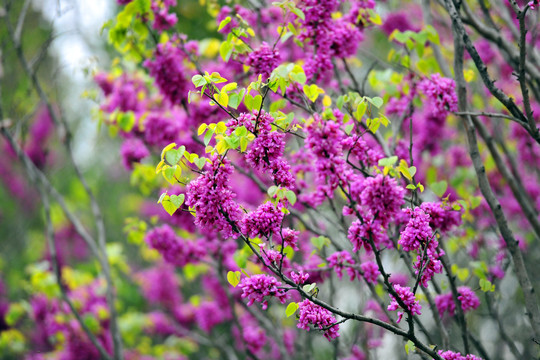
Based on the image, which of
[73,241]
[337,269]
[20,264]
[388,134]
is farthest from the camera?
[73,241]

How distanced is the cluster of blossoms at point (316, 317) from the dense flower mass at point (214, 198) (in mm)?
459

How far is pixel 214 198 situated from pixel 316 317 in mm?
659

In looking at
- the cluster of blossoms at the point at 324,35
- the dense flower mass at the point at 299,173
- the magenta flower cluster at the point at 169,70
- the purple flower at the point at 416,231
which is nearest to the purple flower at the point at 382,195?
the dense flower mass at the point at 299,173

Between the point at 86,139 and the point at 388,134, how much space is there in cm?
850

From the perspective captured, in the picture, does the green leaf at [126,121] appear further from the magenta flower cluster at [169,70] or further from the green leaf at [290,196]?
the green leaf at [290,196]

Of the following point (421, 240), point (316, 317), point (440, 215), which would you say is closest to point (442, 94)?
point (440, 215)

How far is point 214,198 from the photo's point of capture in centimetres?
192

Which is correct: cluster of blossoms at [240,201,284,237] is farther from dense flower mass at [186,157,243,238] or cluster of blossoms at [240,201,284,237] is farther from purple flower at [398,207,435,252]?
purple flower at [398,207,435,252]

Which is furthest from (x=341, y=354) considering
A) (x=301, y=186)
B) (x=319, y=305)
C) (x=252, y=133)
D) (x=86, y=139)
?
(x=86, y=139)

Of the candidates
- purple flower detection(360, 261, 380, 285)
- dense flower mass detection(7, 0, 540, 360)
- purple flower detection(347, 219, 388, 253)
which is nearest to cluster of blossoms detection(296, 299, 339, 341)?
dense flower mass detection(7, 0, 540, 360)

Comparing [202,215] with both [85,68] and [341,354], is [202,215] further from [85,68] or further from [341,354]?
[341,354]

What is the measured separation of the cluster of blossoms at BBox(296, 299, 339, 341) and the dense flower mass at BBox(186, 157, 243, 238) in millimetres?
459

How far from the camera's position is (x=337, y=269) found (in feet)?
8.46

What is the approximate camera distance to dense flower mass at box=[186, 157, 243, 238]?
75.8 inches
